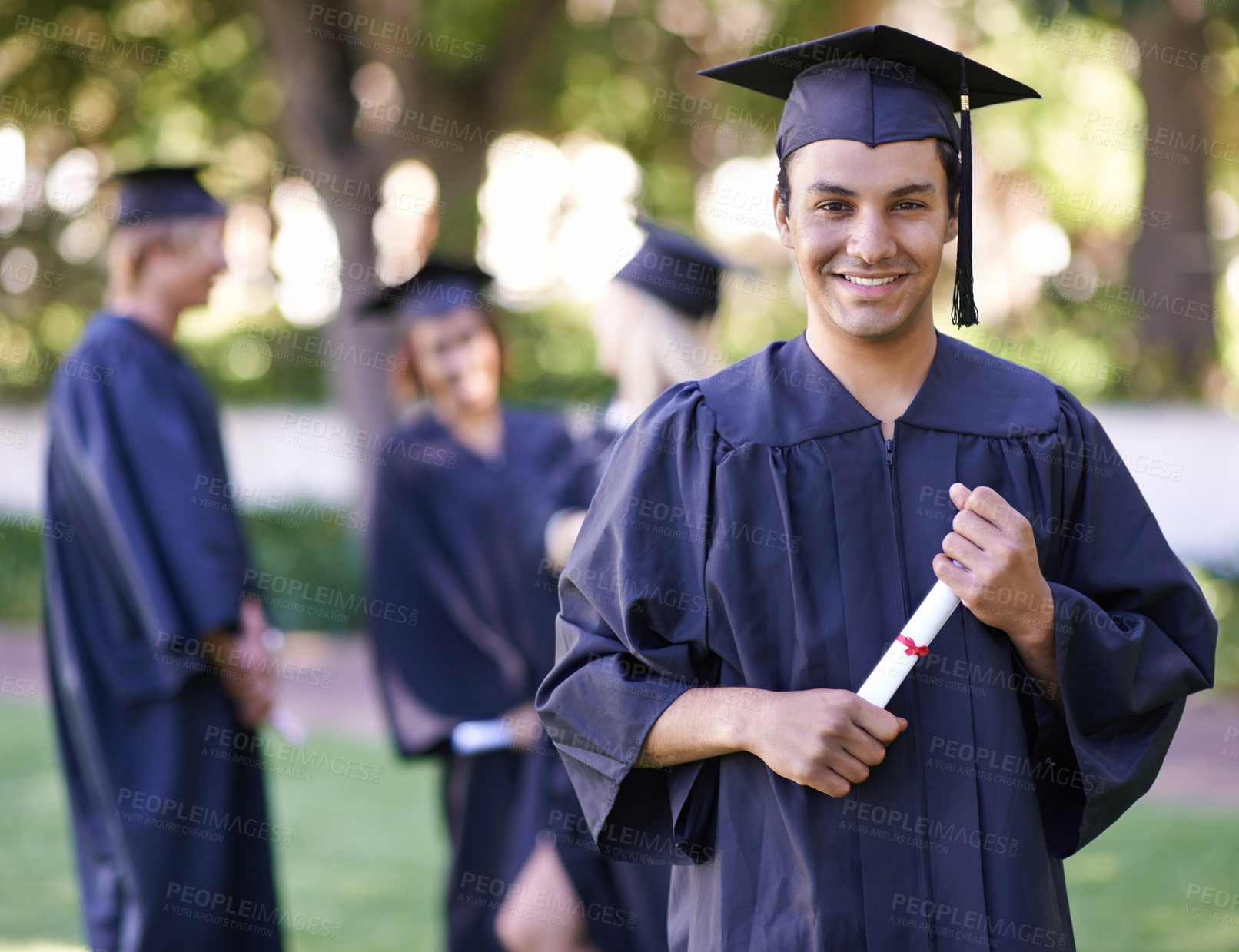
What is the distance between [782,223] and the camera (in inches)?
81.8

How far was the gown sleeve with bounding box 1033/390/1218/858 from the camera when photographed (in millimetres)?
1901

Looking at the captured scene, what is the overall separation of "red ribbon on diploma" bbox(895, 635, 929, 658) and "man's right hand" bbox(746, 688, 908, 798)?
90 millimetres

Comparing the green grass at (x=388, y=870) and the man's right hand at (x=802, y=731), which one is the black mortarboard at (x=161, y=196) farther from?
the man's right hand at (x=802, y=731)

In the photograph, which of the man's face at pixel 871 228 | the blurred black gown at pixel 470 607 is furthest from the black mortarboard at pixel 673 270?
the man's face at pixel 871 228

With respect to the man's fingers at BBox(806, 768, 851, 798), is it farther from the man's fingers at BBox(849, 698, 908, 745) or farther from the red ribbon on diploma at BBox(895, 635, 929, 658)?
the red ribbon on diploma at BBox(895, 635, 929, 658)

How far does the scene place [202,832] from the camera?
3930 mm

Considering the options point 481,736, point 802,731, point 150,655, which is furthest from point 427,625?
point 802,731

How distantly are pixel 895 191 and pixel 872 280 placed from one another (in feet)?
0.45

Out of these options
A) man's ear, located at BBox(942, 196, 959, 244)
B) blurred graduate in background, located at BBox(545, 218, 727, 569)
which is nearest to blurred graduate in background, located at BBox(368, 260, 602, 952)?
blurred graduate in background, located at BBox(545, 218, 727, 569)

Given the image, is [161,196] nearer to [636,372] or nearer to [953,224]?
[636,372]

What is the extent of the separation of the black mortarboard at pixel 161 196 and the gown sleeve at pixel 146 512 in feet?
1.65

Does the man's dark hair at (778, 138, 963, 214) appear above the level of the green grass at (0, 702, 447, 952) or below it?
above

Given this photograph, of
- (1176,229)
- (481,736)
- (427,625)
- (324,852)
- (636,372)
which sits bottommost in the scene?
(324,852)

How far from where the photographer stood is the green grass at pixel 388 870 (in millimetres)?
5129
